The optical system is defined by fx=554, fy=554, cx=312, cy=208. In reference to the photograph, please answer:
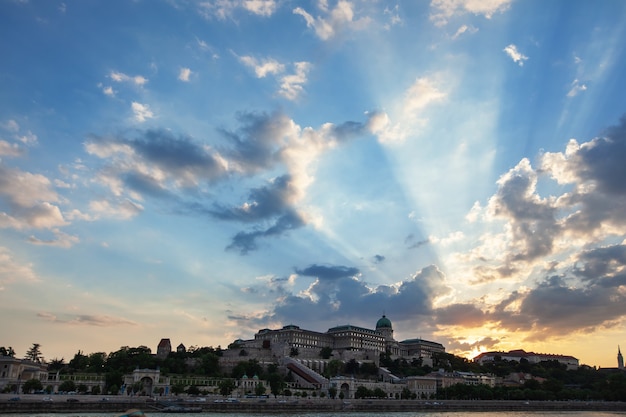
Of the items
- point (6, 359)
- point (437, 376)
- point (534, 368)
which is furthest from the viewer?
point (534, 368)

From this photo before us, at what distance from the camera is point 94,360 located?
3922 inches

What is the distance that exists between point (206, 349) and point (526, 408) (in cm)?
6858

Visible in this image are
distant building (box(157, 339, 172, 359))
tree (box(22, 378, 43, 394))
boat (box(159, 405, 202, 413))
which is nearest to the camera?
boat (box(159, 405, 202, 413))

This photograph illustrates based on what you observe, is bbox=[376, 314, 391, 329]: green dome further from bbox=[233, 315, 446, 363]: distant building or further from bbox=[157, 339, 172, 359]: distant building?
bbox=[157, 339, 172, 359]: distant building

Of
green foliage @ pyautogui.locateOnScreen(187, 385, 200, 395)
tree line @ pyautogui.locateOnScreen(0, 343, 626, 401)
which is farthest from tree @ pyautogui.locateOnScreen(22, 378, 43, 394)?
green foliage @ pyautogui.locateOnScreen(187, 385, 200, 395)

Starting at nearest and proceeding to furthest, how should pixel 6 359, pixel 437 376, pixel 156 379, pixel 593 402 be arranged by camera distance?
1. pixel 6 359
2. pixel 156 379
3. pixel 593 402
4. pixel 437 376

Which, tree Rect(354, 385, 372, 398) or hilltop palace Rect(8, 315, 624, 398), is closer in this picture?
hilltop palace Rect(8, 315, 624, 398)

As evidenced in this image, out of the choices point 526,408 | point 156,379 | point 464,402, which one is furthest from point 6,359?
point 526,408

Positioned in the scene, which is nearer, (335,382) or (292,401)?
(292,401)

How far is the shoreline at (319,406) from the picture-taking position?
59.1m

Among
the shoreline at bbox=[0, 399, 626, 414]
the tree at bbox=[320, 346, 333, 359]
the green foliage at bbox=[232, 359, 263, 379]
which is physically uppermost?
the tree at bbox=[320, 346, 333, 359]

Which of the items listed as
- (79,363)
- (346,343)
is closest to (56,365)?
(79,363)

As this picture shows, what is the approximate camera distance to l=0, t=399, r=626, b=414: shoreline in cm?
5910

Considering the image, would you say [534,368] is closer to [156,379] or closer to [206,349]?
[206,349]
